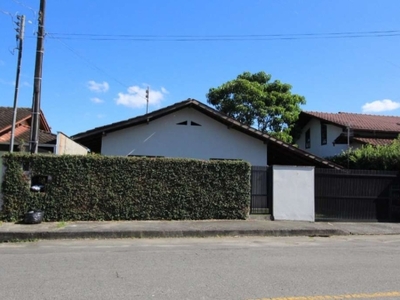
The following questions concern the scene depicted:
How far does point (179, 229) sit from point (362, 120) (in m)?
18.0

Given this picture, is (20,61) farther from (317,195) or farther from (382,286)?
(382,286)

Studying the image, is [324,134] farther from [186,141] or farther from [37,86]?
[37,86]

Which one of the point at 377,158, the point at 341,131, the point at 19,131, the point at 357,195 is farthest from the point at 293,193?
the point at 19,131

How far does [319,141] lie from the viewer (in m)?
25.6

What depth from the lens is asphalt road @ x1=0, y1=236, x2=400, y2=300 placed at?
5133mm

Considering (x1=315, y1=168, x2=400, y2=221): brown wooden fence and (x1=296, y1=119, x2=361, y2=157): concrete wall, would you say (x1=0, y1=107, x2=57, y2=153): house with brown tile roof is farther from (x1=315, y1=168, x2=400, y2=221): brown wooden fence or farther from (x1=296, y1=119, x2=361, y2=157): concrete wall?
(x1=296, y1=119, x2=361, y2=157): concrete wall

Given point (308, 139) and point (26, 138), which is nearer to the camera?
point (26, 138)

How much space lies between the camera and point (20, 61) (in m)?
15.6

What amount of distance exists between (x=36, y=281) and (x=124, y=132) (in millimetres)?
11572

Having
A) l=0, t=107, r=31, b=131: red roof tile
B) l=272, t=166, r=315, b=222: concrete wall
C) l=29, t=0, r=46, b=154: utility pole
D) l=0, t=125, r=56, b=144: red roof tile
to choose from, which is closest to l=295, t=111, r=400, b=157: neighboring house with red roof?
l=272, t=166, r=315, b=222: concrete wall

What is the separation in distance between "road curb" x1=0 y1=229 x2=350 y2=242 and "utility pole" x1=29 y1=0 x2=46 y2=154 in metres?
3.62

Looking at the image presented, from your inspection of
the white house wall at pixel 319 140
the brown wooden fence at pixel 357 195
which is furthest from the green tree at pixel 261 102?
the brown wooden fence at pixel 357 195

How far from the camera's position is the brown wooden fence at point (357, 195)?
13.9 m

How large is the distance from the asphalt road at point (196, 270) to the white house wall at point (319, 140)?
14080 millimetres
